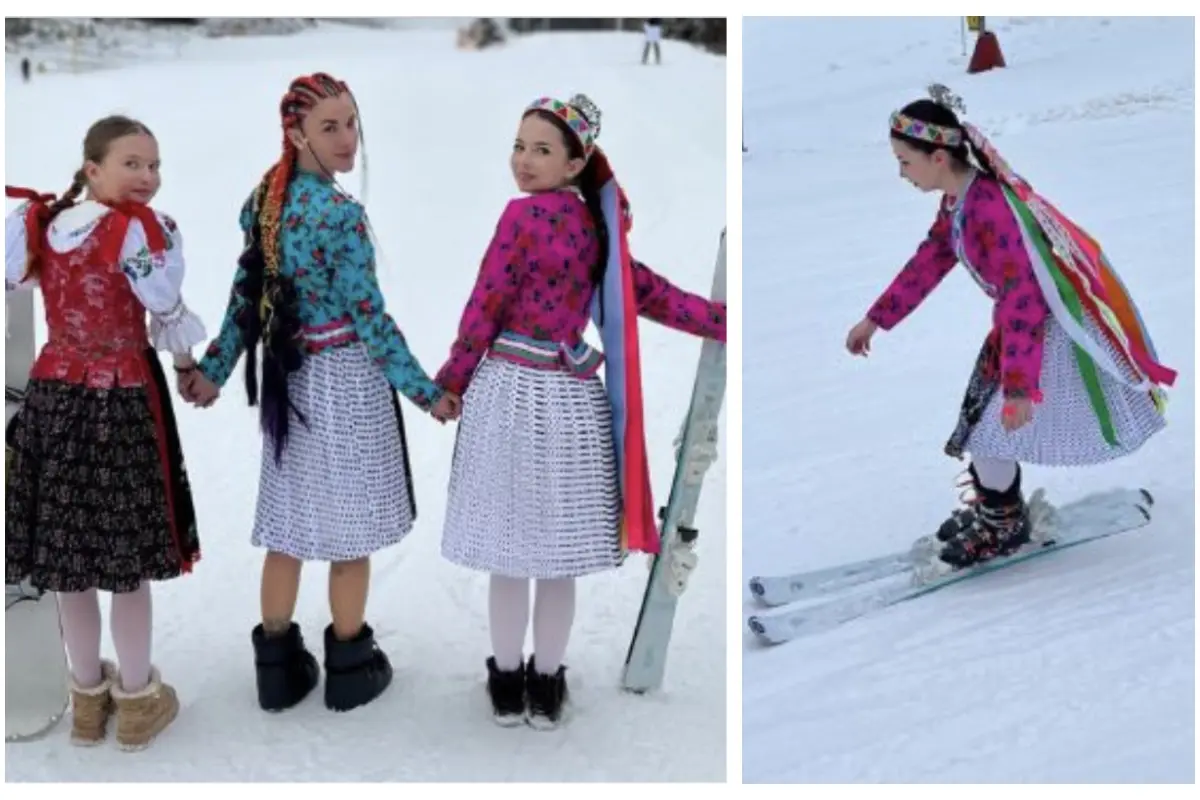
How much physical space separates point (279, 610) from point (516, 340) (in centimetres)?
64

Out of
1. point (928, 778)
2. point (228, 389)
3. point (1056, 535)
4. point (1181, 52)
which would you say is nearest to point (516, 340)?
Result: point (928, 778)

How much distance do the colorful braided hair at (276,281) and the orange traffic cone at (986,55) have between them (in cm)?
431

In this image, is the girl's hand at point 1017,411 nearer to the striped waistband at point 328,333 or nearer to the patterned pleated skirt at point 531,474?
the patterned pleated skirt at point 531,474

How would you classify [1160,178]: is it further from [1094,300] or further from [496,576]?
[496,576]

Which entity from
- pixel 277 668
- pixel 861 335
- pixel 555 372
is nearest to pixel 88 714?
pixel 277 668

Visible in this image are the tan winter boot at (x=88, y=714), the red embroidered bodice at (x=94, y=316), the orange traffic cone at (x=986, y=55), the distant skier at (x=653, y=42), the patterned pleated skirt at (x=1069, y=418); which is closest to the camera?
the red embroidered bodice at (x=94, y=316)

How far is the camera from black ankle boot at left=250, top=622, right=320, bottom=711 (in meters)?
2.35

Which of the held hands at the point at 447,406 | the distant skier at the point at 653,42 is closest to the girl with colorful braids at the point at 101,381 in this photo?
the held hands at the point at 447,406

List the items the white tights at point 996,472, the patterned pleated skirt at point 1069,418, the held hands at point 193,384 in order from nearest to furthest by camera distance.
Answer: the held hands at point 193,384 < the patterned pleated skirt at point 1069,418 < the white tights at point 996,472

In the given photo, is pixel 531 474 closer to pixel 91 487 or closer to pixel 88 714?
pixel 91 487

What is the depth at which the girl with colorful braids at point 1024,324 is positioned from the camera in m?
2.33

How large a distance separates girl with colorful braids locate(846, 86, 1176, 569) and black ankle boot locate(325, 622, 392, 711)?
113cm

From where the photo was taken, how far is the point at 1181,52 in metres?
6.52

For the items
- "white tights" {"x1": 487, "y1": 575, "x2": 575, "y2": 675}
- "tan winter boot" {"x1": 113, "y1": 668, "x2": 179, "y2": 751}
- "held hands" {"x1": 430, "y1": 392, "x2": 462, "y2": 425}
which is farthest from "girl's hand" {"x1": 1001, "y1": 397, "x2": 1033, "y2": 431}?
"tan winter boot" {"x1": 113, "y1": 668, "x2": 179, "y2": 751}
